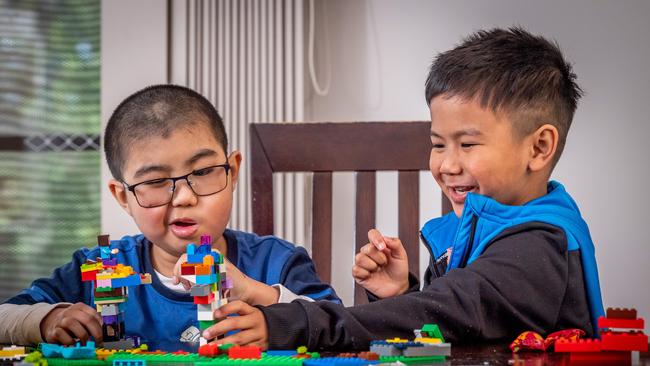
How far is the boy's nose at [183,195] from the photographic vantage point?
1.41 metres

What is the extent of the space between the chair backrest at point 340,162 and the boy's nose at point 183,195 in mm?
416

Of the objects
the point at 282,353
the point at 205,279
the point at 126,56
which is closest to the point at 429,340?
the point at 282,353

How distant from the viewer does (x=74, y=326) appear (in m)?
1.22

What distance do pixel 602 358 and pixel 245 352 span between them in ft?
1.28

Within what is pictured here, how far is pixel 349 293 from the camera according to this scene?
2906 millimetres

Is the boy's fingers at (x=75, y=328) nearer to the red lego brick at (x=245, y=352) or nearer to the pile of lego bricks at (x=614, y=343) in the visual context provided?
the red lego brick at (x=245, y=352)

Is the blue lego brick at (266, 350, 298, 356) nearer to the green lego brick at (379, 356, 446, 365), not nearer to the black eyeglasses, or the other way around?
the green lego brick at (379, 356, 446, 365)

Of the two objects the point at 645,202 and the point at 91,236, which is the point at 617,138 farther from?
the point at 91,236

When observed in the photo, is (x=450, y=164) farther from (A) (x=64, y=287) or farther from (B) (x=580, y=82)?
(B) (x=580, y=82)

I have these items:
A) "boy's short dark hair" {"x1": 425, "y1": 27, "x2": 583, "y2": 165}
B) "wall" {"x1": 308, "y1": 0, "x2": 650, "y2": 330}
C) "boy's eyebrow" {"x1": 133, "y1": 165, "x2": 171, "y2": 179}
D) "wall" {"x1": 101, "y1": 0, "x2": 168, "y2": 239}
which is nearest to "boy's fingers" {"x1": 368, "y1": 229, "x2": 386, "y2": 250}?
"boy's short dark hair" {"x1": 425, "y1": 27, "x2": 583, "y2": 165}

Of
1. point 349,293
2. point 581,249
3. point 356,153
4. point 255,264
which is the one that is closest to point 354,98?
point 349,293

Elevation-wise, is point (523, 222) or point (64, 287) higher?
point (523, 222)

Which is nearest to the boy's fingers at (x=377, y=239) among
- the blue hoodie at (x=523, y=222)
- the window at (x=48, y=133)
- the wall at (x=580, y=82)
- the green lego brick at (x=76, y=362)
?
the blue hoodie at (x=523, y=222)

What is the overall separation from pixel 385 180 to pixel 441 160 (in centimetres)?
150
